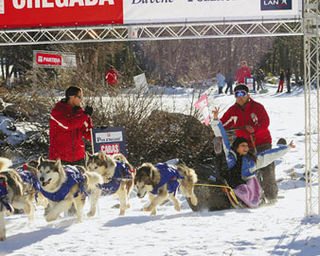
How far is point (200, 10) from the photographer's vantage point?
27.2 ft

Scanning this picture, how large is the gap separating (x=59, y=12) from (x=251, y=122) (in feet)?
9.63

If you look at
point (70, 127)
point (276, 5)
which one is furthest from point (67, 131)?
point (276, 5)

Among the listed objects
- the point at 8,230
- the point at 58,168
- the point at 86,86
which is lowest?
the point at 8,230

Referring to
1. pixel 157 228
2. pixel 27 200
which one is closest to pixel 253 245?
pixel 157 228

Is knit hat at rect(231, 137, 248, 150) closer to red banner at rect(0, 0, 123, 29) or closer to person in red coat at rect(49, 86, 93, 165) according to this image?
person in red coat at rect(49, 86, 93, 165)

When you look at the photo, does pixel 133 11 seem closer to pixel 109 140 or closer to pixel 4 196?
pixel 109 140

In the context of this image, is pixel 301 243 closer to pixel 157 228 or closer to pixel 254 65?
pixel 157 228

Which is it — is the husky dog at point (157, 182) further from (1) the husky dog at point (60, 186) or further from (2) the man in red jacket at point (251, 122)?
(2) the man in red jacket at point (251, 122)

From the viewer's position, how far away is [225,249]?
5.69 meters

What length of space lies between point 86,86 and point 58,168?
7089 millimetres

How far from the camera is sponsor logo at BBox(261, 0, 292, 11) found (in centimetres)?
805

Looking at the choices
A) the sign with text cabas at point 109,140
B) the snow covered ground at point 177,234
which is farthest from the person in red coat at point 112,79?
the snow covered ground at point 177,234

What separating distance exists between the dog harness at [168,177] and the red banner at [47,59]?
23.4ft

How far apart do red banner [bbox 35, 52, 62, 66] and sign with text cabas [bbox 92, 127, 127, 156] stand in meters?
4.87
